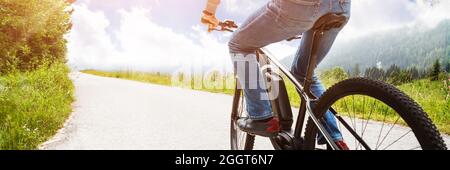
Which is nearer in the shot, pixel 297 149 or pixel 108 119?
pixel 297 149

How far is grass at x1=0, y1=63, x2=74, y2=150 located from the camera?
215 inches

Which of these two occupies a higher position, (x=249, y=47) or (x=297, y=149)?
(x=249, y=47)

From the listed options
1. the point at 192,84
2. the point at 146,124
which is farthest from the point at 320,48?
the point at 192,84

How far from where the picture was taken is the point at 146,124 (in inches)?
289

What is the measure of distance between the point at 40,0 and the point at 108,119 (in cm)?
427

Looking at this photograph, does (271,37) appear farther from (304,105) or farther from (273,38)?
(304,105)

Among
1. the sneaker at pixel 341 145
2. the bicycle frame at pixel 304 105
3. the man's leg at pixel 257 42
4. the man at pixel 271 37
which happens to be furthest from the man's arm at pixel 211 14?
the sneaker at pixel 341 145

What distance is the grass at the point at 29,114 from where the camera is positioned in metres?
5.47

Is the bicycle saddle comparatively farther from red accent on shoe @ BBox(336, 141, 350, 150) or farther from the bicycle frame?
red accent on shoe @ BBox(336, 141, 350, 150)

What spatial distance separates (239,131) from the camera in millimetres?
4430

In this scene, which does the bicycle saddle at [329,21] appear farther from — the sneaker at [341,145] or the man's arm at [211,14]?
the man's arm at [211,14]

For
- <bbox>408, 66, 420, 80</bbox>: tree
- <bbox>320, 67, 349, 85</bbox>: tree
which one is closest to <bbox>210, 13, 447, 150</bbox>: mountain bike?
<bbox>408, 66, 420, 80</bbox>: tree

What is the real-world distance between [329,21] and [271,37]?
14.0 inches
